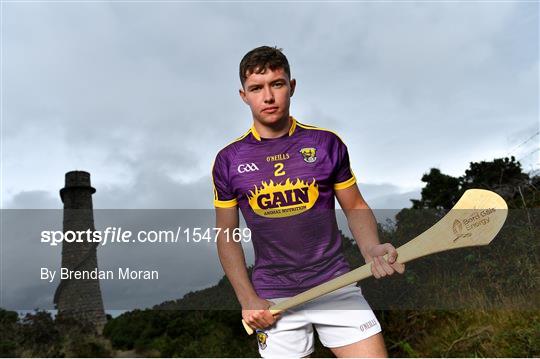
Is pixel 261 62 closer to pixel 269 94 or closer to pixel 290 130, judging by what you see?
pixel 269 94

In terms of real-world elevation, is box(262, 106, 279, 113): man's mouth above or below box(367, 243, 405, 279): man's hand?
above

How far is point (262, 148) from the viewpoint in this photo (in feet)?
12.1

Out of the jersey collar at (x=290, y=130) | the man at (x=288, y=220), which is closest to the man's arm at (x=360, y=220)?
the man at (x=288, y=220)

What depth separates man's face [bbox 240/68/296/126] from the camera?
361 cm

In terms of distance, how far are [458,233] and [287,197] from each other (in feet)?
3.59

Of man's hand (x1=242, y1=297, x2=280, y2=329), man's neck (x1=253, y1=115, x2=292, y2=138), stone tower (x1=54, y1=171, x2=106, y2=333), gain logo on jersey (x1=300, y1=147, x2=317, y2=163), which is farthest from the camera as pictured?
stone tower (x1=54, y1=171, x2=106, y2=333)

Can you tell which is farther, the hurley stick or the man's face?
the man's face

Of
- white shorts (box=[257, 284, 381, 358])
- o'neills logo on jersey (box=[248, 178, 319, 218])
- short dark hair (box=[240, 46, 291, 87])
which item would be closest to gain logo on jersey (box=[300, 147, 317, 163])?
o'neills logo on jersey (box=[248, 178, 319, 218])

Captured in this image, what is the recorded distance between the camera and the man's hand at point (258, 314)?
348cm

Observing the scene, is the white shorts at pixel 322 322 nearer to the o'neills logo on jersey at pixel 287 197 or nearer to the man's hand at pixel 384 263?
the man's hand at pixel 384 263

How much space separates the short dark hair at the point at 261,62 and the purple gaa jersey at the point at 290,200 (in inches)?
16.9

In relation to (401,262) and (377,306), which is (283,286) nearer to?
(401,262)

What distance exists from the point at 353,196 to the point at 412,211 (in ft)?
25.8

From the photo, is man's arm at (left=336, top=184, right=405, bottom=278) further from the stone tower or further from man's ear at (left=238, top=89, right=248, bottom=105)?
the stone tower
